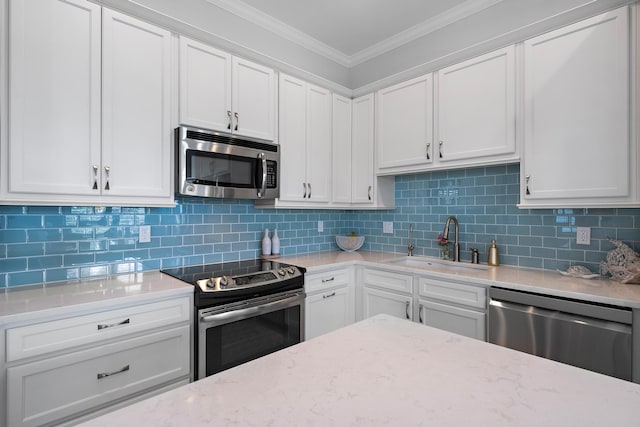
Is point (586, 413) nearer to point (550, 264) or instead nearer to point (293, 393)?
point (293, 393)

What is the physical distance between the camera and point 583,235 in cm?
A: 220

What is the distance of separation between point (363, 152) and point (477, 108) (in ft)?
3.59

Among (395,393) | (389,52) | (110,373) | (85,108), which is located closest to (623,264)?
(395,393)

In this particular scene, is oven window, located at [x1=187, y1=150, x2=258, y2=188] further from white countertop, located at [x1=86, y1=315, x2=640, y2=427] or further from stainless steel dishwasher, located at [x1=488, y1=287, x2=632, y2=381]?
stainless steel dishwasher, located at [x1=488, y1=287, x2=632, y2=381]

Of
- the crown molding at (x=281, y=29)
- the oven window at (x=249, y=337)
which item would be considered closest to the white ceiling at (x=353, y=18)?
the crown molding at (x=281, y=29)

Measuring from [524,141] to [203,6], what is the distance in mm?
2426

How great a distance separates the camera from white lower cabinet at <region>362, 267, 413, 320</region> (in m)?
2.51

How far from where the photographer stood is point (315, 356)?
0.90 m

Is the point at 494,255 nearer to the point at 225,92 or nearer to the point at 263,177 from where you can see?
the point at 263,177

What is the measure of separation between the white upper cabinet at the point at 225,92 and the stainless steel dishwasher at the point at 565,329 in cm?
202

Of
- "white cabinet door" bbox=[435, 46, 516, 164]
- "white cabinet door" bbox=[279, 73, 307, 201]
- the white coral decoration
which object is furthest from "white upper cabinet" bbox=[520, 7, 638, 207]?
"white cabinet door" bbox=[279, 73, 307, 201]

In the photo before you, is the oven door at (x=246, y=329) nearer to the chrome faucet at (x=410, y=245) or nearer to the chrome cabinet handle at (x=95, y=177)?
the chrome cabinet handle at (x=95, y=177)

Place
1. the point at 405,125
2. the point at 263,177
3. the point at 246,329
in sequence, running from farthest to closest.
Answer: the point at 405,125
the point at 263,177
the point at 246,329

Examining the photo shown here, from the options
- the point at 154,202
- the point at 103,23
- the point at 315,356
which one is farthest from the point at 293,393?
the point at 103,23
